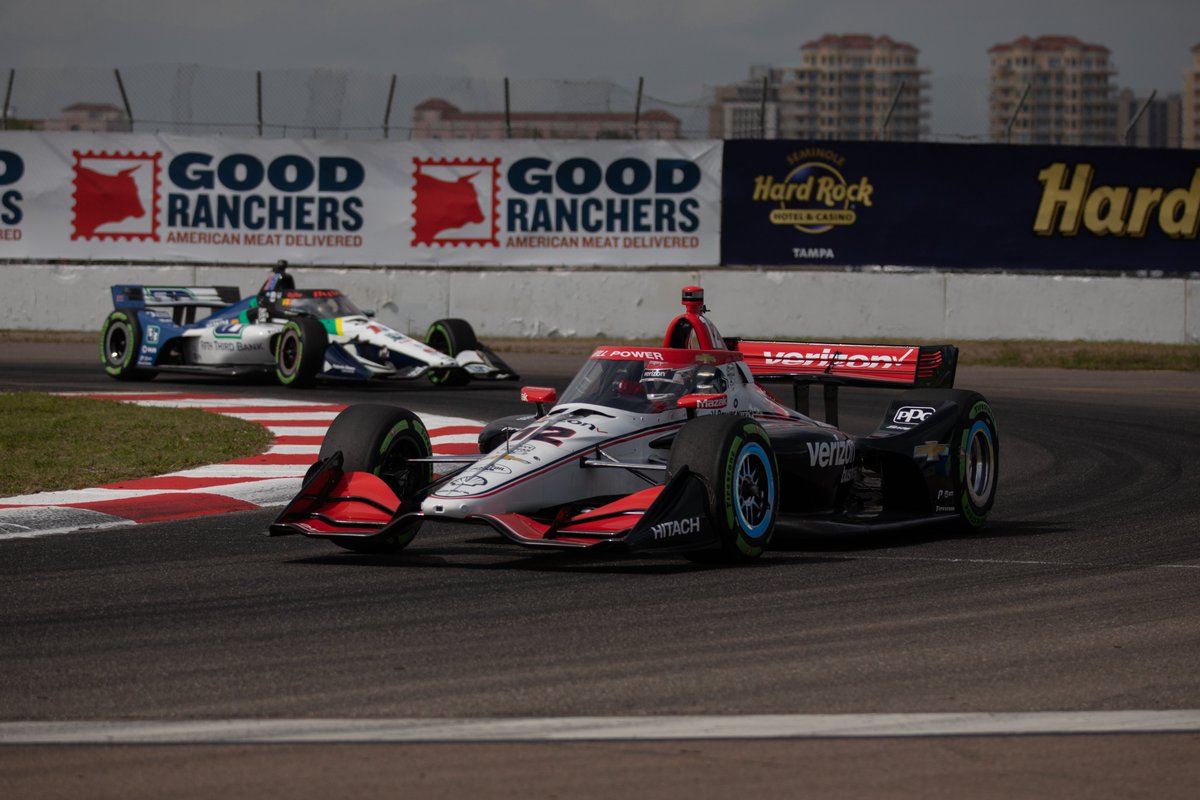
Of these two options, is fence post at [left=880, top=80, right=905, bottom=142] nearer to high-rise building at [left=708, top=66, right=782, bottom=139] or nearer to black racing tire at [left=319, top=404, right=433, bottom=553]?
high-rise building at [left=708, top=66, right=782, bottom=139]

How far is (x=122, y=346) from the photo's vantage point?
776 inches

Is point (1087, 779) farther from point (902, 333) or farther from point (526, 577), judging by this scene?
point (902, 333)

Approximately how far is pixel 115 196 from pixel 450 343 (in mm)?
10496

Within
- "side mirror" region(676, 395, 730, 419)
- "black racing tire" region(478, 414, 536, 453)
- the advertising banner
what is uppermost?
the advertising banner

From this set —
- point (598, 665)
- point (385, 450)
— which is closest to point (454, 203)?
point (385, 450)

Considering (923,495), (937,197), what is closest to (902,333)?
(937,197)

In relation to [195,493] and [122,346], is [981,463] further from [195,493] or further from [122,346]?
[122,346]

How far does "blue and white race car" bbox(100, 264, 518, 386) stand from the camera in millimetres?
18578

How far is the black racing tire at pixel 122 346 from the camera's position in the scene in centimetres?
1936

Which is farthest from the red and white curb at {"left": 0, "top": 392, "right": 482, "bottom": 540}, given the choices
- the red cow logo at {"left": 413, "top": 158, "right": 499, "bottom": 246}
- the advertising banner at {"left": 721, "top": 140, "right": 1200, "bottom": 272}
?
the advertising banner at {"left": 721, "top": 140, "right": 1200, "bottom": 272}

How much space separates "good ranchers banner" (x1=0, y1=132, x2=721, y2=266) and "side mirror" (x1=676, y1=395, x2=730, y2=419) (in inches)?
716

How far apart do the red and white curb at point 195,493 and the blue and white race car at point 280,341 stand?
13.5 feet

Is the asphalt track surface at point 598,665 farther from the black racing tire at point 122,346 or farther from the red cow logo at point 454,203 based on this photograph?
the red cow logo at point 454,203

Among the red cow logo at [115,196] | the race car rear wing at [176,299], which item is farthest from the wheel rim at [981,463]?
the red cow logo at [115,196]
